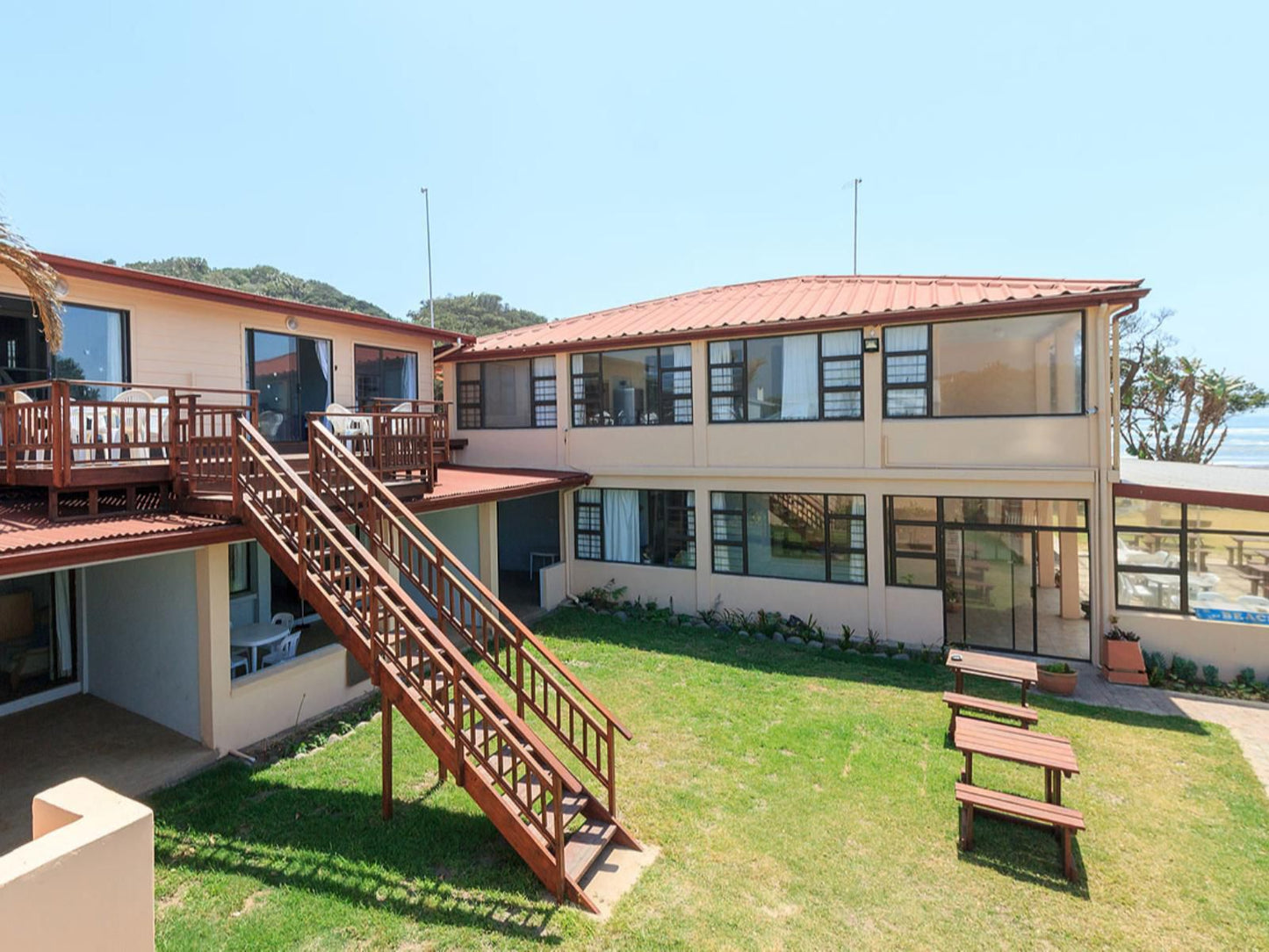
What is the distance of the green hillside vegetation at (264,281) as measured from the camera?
37.5 metres

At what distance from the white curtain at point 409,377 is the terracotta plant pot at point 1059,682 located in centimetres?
1278

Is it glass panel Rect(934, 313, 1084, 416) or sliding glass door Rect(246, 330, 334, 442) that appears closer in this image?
glass panel Rect(934, 313, 1084, 416)

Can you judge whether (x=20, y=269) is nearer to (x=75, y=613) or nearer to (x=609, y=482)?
(x=75, y=613)

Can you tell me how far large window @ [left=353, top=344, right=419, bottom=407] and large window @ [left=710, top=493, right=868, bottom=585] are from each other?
282 inches

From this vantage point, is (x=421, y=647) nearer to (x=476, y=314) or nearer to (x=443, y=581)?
(x=443, y=581)

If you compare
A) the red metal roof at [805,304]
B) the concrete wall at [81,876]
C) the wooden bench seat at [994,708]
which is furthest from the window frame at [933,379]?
the concrete wall at [81,876]

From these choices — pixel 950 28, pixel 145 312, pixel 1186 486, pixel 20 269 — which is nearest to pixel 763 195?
pixel 950 28

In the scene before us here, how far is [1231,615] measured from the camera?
943 cm

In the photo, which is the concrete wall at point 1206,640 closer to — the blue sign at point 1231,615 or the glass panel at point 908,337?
the blue sign at point 1231,615

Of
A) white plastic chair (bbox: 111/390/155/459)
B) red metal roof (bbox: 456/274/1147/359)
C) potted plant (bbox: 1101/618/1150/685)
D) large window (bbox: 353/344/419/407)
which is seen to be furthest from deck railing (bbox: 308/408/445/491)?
potted plant (bbox: 1101/618/1150/685)

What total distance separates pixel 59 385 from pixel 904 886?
8.78 meters

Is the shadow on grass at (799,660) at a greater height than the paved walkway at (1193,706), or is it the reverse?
the shadow on grass at (799,660)

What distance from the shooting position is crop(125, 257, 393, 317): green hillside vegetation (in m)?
37.5

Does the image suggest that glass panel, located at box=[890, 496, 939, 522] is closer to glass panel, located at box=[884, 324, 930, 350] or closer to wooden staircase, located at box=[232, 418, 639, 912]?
glass panel, located at box=[884, 324, 930, 350]
